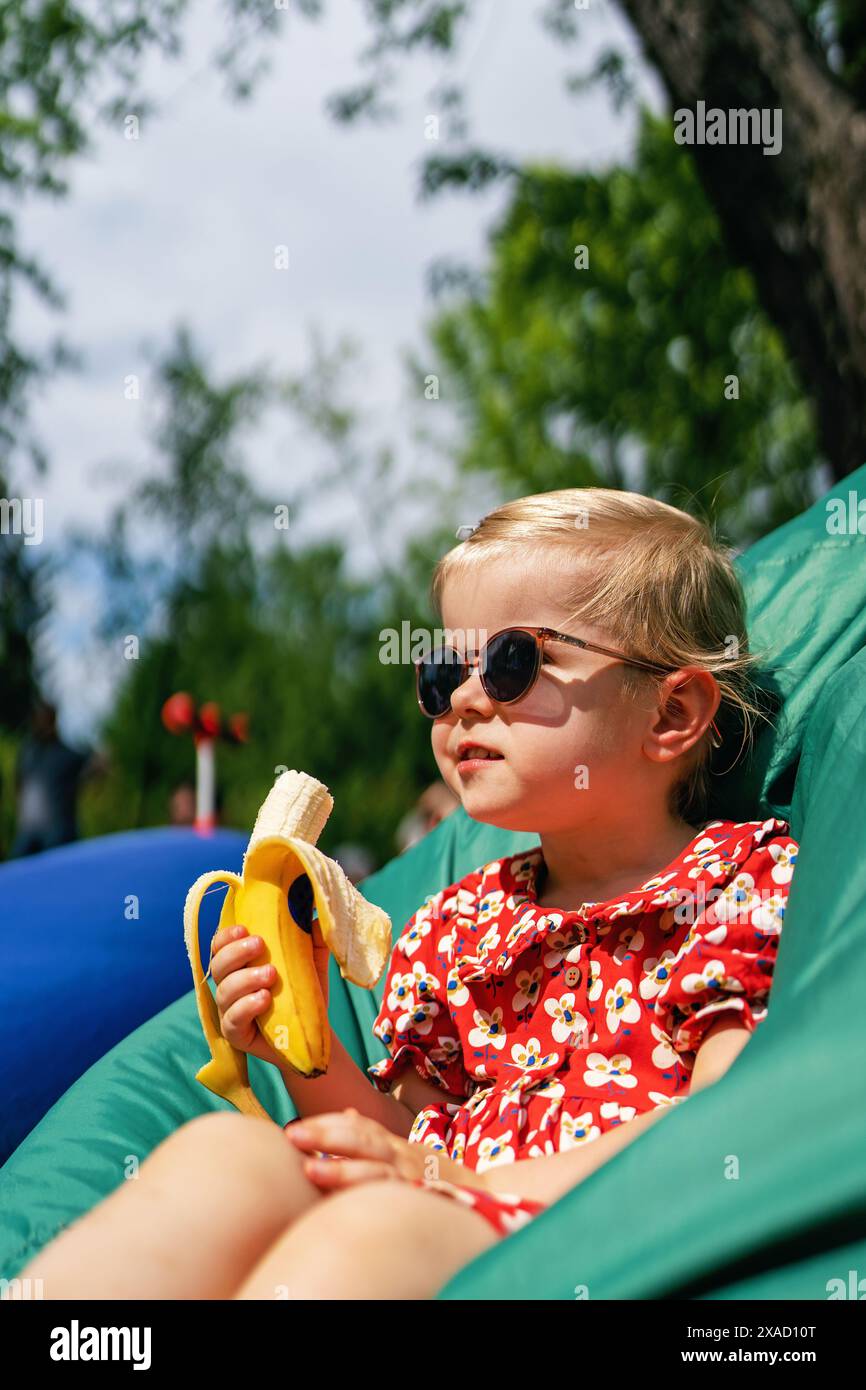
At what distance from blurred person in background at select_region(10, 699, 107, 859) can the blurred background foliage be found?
99.5 inches

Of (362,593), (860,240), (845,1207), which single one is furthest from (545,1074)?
(362,593)

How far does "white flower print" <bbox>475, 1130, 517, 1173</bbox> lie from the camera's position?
1733 mm

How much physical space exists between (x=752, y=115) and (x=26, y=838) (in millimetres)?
5682

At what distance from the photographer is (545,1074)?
71.2 inches

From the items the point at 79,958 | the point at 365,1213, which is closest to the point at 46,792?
the point at 79,958

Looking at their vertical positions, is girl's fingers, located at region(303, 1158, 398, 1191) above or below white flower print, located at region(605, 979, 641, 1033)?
below

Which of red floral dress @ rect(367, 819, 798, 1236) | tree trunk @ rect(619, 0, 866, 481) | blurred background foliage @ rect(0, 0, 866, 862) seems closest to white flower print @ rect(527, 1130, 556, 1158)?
red floral dress @ rect(367, 819, 798, 1236)

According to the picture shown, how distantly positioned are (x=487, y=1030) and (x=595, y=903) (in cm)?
24

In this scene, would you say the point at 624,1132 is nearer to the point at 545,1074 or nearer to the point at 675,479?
the point at 545,1074

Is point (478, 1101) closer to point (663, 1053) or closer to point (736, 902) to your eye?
point (663, 1053)

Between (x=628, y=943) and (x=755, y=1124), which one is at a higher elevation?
(x=628, y=943)

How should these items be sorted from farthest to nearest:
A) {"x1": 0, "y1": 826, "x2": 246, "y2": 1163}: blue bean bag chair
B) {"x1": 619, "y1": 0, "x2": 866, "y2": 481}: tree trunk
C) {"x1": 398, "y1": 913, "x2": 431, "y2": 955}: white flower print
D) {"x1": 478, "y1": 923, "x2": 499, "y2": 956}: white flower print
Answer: {"x1": 619, "y1": 0, "x2": 866, "y2": 481}: tree trunk → {"x1": 0, "y1": 826, "x2": 246, "y2": 1163}: blue bean bag chair → {"x1": 398, "y1": 913, "x2": 431, "y2": 955}: white flower print → {"x1": 478, "y1": 923, "x2": 499, "y2": 956}: white flower print

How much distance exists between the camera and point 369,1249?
1.23 metres

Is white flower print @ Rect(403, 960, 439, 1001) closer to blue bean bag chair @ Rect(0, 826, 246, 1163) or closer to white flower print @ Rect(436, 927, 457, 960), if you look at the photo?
white flower print @ Rect(436, 927, 457, 960)
